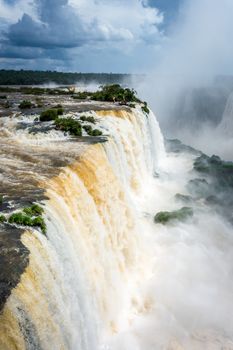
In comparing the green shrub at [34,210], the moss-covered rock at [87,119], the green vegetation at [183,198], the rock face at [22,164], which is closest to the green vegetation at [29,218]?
the green shrub at [34,210]

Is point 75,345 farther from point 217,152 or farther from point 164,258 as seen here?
point 217,152

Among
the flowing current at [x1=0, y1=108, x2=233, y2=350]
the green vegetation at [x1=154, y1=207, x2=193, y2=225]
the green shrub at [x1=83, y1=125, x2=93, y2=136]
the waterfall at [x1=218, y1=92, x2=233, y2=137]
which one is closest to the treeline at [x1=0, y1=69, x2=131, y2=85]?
the waterfall at [x1=218, y1=92, x2=233, y2=137]

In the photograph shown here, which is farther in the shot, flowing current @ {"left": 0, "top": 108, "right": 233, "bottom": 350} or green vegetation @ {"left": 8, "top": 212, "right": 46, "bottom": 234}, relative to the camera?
green vegetation @ {"left": 8, "top": 212, "right": 46, "bottom": 234}

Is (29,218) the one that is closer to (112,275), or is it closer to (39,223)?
(39,223)

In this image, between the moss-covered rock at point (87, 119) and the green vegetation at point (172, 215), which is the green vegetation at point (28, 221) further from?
the moss-covered rock at point (87, 119)

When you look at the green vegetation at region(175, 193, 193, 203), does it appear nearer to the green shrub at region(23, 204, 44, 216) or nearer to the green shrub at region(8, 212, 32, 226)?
the green shrub at region(23, 204, 44, 216)

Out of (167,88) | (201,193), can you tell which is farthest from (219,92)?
(201,193)
